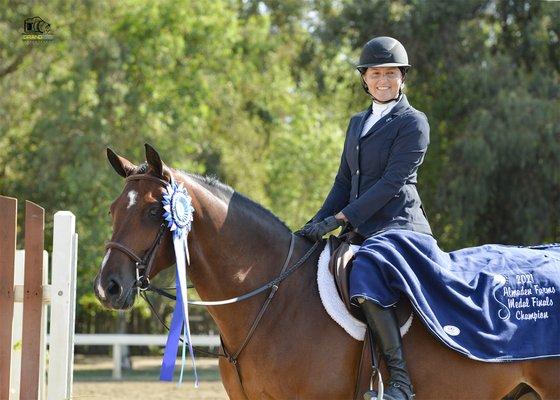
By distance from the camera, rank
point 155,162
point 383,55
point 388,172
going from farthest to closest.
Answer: point 383,55
point 388,172
point 155,162

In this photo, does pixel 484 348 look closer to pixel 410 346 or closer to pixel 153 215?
pixel 410 346

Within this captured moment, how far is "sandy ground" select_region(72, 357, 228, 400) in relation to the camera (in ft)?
41.5

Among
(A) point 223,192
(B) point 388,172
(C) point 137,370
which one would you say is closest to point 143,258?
(A) point 223,192

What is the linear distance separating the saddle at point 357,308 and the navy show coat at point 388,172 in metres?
0.19

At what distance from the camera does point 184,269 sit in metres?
5.00

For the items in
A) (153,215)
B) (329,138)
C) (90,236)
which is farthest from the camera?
(329,138)

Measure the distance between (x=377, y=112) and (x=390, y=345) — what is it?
1.52 m

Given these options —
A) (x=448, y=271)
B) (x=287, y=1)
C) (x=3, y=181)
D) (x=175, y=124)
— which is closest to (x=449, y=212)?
(x=175, y=124)

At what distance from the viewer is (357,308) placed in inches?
205

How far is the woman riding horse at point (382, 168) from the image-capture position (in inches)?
201

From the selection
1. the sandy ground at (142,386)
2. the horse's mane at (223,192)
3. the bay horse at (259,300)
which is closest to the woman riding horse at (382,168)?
the bay horse at (259,300)

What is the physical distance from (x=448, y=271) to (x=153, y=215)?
5.86 feet

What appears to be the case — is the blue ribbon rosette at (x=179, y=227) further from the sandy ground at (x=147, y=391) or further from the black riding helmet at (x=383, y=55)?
the sandy ground at (x=147, y=391)

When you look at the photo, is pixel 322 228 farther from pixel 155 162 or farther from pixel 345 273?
pixel 155 162
